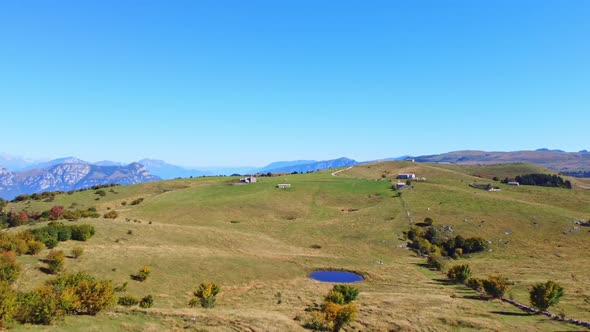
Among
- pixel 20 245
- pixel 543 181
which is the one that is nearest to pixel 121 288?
pixel 20 245

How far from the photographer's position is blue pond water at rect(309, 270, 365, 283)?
51.8m

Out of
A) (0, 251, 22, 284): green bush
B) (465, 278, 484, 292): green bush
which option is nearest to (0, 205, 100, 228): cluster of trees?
(0, 251, 22, 284): green bush

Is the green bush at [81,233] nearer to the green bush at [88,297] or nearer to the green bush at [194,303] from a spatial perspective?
the green bush at [88,297]

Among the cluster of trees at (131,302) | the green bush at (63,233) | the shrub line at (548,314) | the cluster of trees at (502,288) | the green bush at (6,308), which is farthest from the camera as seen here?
the green bush at (63,233)

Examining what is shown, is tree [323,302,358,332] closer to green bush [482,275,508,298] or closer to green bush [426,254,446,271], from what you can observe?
green bush [482,275,508,298]

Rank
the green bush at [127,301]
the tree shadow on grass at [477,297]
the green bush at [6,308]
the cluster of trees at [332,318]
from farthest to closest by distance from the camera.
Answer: the tree shadow on grass at [477,297], the green bush at [127,301], the cluster of trees at [332,318], the green bush at [6,308]

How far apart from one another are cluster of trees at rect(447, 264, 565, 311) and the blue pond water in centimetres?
1321

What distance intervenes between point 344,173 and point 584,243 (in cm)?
11341

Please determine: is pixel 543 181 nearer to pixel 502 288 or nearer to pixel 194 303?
pixel 502 288

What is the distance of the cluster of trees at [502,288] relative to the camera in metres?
34.4

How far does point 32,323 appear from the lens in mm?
24125

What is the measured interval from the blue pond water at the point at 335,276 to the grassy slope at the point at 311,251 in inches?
59.0

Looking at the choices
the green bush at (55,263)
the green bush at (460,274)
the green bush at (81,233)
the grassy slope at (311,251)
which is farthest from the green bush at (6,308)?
the green bush at (460,274)

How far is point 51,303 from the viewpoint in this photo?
24.6m
